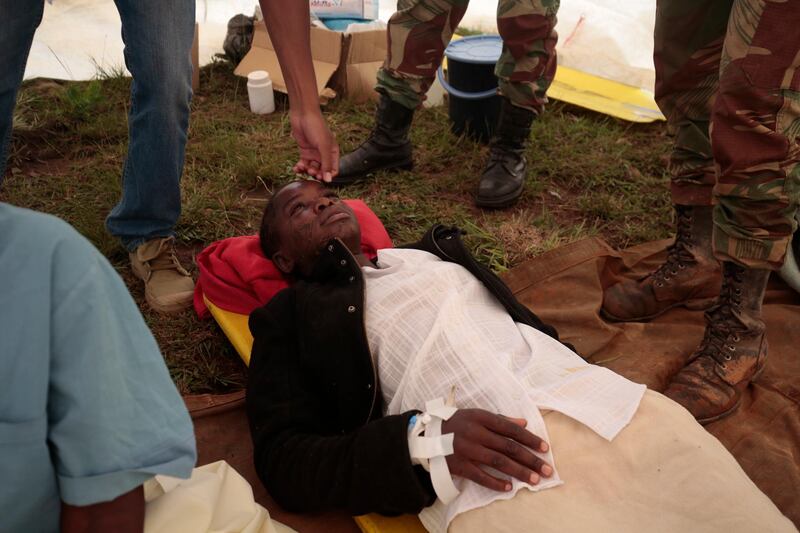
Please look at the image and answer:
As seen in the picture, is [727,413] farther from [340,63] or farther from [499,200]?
[340,63]

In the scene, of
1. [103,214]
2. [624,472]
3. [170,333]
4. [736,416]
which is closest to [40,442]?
[624,472]

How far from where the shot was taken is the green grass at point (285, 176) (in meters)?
3.21

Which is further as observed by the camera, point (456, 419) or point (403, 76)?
point (403, 76)

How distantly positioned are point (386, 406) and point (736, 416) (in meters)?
1.15

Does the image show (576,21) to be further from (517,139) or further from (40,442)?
(40,442)

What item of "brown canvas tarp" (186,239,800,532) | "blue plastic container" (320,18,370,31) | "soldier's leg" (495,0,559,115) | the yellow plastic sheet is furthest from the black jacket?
"blue plastic container" (320,18,370,31)

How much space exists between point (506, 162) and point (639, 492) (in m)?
2.18

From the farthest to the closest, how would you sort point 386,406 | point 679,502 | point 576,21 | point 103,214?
point 576,21 < point 103,214 < point 386,406 < point 679,502

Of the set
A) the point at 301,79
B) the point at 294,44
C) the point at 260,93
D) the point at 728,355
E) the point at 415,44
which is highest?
the point at 294,44

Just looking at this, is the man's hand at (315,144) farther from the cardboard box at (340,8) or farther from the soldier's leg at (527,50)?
the cardboard box at (340,8)

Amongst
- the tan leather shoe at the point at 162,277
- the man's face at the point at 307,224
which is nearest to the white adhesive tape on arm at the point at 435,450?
the man's face at the point at 307,224

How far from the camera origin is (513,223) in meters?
3.33

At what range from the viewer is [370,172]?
3.70 meters

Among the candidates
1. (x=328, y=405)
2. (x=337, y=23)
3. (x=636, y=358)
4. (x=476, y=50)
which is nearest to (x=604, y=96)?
(x=476, y=50)
